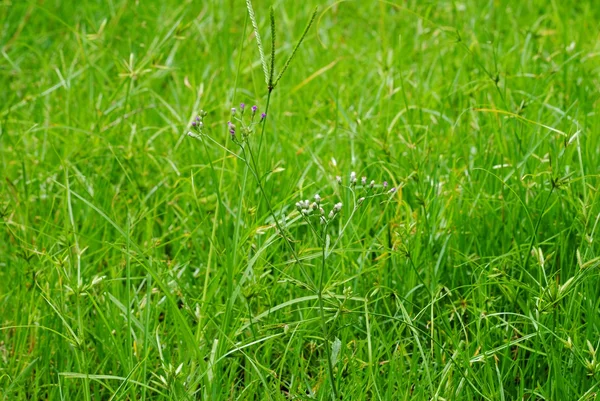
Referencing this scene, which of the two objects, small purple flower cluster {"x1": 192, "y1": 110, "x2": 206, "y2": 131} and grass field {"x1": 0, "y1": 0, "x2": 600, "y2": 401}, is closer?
small purple flower cluster {"x1": 192, "y1": 110, "x2": 206, "y2": 131}

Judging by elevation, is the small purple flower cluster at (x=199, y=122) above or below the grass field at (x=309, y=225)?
above

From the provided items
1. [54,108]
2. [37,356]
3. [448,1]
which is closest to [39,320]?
[37,356]

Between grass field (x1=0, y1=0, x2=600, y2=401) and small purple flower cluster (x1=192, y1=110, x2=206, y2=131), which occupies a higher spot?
small purple flower cluster (x1=192, y1=110, x2=206, y2=131)

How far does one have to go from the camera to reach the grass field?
6.45 ft

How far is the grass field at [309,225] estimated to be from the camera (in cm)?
197

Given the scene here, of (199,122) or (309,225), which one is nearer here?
(309,225)

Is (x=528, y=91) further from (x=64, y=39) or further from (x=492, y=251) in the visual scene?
(x=64, y=39)

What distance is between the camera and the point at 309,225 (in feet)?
5.98

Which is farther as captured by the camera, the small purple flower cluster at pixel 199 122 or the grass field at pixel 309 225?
the grass field at pixel 309 225

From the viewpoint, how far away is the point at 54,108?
11.3 feet

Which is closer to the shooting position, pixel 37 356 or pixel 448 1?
pixel 37 356

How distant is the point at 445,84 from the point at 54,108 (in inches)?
59.6

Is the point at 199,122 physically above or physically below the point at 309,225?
above

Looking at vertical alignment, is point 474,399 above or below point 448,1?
below
